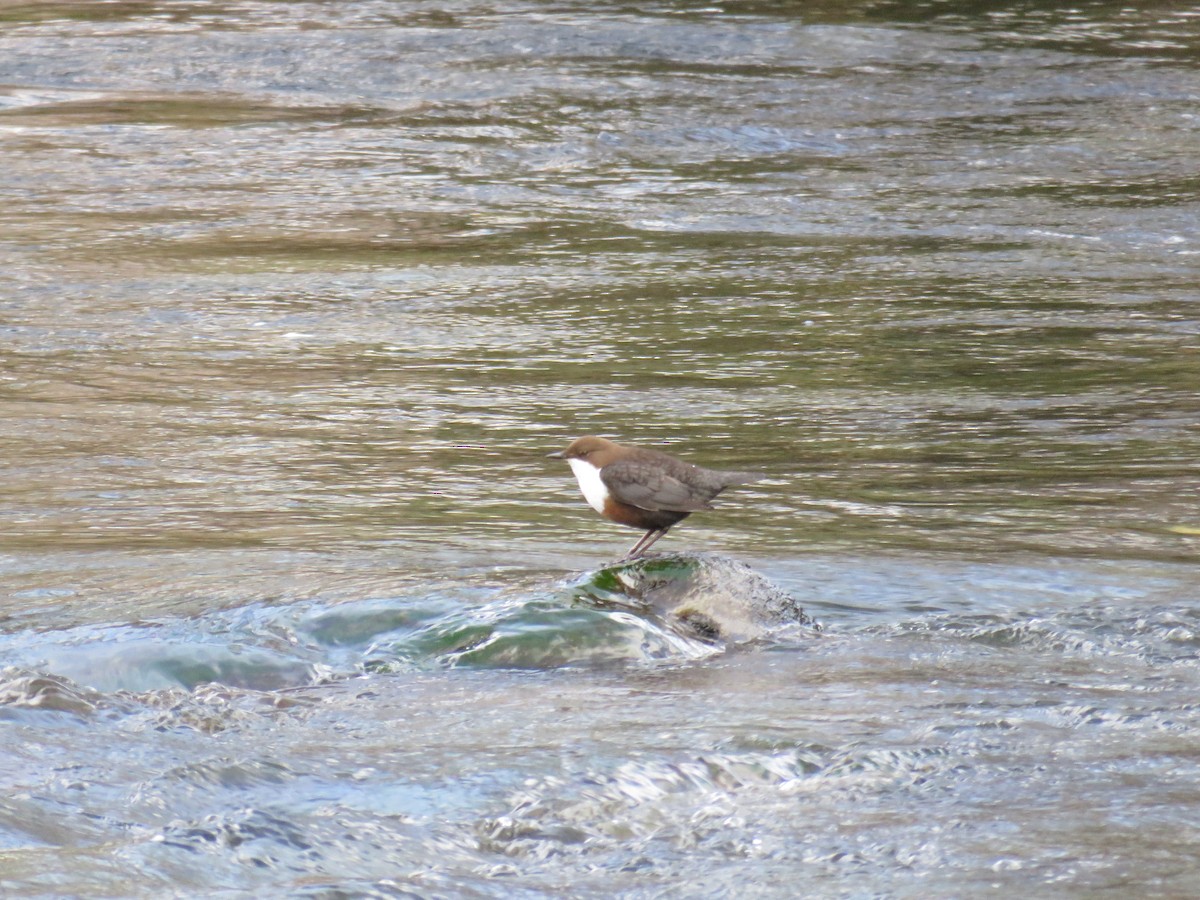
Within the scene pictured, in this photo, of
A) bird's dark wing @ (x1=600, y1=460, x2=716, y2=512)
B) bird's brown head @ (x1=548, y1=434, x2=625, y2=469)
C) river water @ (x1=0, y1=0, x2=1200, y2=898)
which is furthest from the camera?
bird's brown head @ (x1=548, y1=434, x2=625, y2=469)

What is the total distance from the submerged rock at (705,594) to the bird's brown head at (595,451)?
0.34 m

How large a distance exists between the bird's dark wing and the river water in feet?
0.80

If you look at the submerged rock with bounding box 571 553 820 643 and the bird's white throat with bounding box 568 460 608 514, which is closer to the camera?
the submerged rock with bounding box 571 553 820 643

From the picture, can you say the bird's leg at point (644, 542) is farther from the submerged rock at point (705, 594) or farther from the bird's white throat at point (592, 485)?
the submerged rock at point (705, 594)

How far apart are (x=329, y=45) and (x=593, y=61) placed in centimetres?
211

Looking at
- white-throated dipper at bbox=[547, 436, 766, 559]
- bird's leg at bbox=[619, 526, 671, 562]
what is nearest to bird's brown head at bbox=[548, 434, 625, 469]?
white-throated dipper at bbox=[547, 436, 766, 559]

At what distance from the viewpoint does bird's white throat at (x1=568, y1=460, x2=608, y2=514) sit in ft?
17.8

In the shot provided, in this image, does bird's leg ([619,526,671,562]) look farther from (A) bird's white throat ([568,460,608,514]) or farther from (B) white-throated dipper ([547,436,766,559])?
(A) bird's white throat ([568,460,608,514])

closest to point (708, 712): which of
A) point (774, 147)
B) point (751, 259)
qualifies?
point (751, 259)

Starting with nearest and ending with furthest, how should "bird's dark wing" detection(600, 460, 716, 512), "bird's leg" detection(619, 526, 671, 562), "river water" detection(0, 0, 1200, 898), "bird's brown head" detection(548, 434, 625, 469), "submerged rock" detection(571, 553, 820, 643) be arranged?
1. "river water" detection(0, 0, 1200, 898)
2. "submerged rock" detection(571, 553, 820, 643)
3. "bird's dark wing" detection(600, 460, 716, 512)
4. "bird's brown head" detection(548, 434, 625, 469)
5. "bird's leg" detection(619, 526, 671, 562)

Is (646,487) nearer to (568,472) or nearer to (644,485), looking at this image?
(644,485)

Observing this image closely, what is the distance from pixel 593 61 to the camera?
576 inches

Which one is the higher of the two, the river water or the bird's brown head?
the bird's brown head

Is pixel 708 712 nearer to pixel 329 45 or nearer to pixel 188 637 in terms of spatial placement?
pixel 188 637
